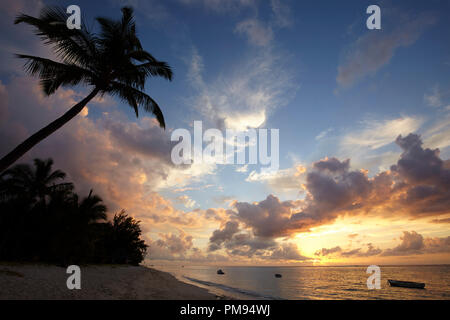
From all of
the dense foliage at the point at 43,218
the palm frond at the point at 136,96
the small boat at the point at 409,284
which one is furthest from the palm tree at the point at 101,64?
the small boat at the point at 409,284

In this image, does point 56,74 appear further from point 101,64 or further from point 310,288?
point 310,288

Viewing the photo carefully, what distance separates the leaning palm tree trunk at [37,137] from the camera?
293 inches

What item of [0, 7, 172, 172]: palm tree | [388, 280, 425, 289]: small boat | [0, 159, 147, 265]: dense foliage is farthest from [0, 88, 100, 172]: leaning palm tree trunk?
[388, 280, 425, 289]: small boat

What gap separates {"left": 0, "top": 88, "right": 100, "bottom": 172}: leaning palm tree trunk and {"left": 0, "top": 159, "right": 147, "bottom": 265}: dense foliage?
20.0 meters

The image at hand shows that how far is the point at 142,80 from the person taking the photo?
430 inches

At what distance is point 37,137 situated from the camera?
8.02 metres

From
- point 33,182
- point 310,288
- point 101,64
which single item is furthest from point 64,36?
point 310,288

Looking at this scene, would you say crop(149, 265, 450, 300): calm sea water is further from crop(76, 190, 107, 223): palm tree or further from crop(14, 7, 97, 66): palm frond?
crop(14, 7, 97, 66): palm frond

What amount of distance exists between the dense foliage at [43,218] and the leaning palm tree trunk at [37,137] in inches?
787

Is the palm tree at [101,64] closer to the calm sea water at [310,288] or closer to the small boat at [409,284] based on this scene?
the calm sea water at [310,288]
